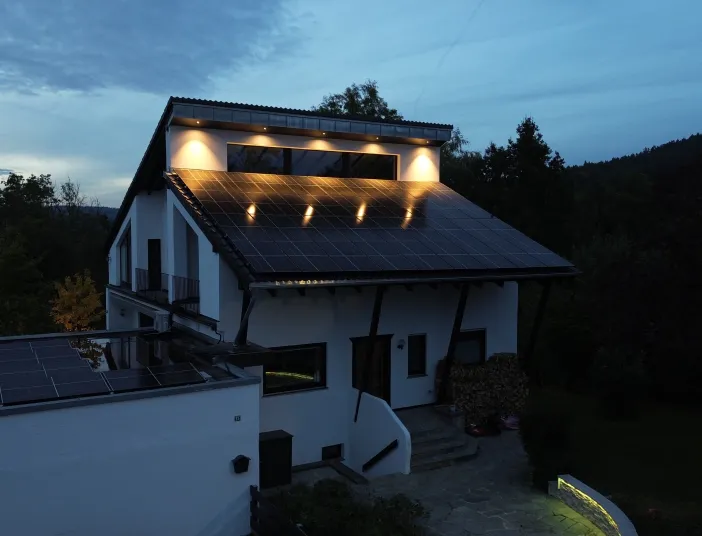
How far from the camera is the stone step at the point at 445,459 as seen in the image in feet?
41.6

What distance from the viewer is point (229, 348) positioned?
11.4 meters

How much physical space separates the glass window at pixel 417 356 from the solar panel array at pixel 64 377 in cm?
614

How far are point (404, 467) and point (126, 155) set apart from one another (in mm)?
48419

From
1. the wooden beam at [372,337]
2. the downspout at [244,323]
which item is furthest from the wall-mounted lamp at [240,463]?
the wooden beam at [372,337]

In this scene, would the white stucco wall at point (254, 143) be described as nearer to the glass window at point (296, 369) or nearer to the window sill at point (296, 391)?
the glass window at point (296, 369)

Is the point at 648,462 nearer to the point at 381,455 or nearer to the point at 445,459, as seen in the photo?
the point at 445,459

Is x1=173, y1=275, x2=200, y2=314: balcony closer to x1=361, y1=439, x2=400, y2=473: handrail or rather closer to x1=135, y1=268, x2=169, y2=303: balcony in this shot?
x1=135, y1=268, x2=169, y2=303: balcony

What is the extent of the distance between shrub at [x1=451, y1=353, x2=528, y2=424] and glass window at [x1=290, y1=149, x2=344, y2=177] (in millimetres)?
7089

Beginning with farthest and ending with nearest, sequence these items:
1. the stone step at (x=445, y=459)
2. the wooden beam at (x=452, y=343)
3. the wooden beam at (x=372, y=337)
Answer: the wooden beam at (x=452, y=343), the wooden beam at (x=372, y=337), the stone step at (x=445, y=459)

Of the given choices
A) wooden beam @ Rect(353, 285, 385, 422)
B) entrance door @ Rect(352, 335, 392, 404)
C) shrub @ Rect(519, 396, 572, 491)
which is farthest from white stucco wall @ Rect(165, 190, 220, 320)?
shrub @ Rect(519, 396, 572, 491)

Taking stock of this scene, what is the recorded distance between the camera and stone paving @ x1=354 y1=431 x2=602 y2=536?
9.80m

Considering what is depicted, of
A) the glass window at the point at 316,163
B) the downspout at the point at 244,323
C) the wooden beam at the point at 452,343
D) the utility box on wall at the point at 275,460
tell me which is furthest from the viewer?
the glass window at the point at 316,163

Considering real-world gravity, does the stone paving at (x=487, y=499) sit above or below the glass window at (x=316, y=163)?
below

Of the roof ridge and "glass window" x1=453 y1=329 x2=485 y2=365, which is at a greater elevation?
the roof ridge
